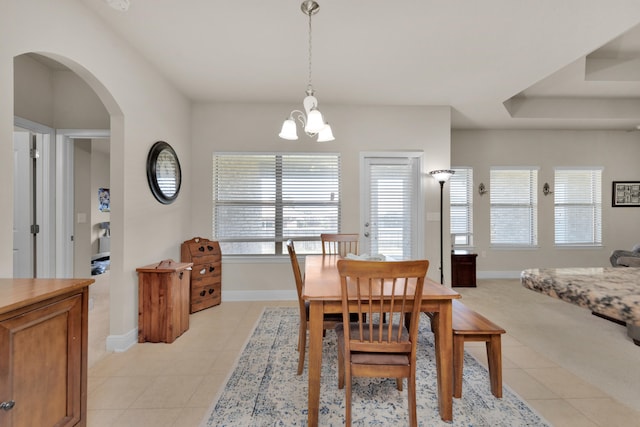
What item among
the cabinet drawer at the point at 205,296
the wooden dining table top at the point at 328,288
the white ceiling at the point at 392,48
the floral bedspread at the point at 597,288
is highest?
the white ceiling at the point at 392,48

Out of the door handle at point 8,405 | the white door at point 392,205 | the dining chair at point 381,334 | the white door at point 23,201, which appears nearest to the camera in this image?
the door handle at point 8,405

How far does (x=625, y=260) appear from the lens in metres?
3.26

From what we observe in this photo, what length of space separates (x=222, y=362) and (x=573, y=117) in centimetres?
586

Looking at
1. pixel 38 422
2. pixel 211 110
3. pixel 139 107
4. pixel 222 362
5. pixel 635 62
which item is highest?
pixel 635 62

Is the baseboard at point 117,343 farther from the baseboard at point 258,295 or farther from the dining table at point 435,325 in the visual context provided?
the dining table at point 435,325

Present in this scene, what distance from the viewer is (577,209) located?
16.7 ft

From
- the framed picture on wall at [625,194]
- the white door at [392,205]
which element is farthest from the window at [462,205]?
the framed picture on wall at [625,194]

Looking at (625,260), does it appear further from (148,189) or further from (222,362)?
(148,189)

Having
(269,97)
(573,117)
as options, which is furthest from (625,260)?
(269,97)

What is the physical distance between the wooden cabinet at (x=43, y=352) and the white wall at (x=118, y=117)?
0.60 meters

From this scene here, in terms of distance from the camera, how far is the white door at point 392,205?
400cm

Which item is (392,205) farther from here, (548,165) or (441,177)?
(548,165)

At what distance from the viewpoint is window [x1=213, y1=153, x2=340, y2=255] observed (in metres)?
3.90

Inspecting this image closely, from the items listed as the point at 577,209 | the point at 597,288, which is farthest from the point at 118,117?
the point at 577,209
